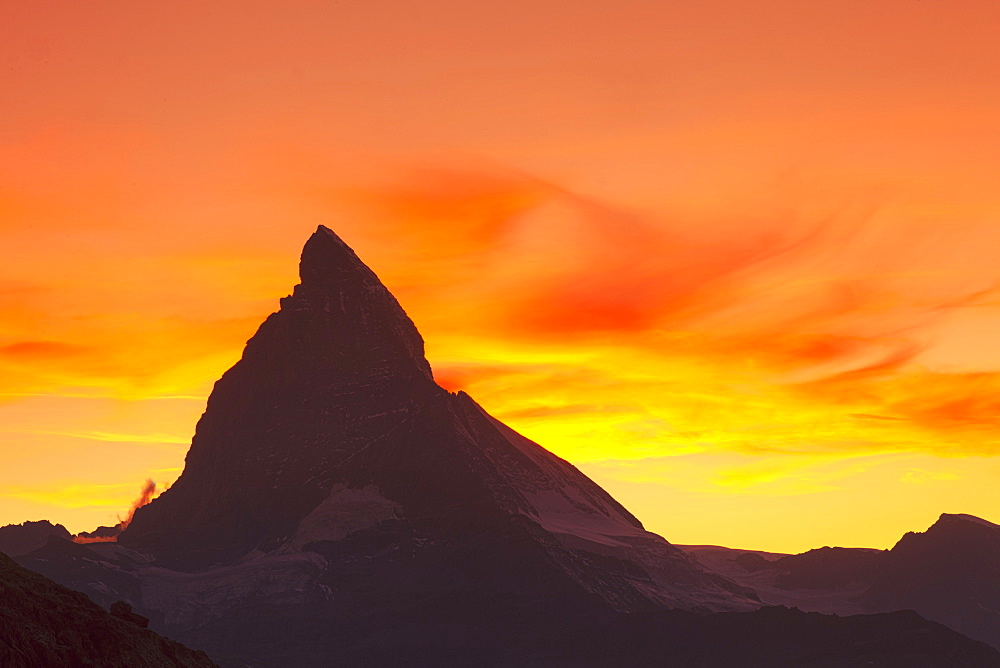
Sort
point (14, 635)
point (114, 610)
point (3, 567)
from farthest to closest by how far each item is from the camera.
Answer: point (114, 610) → point (3, 567) → point (14, 635)

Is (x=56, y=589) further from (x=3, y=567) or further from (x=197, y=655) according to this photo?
(x=197, y=655)

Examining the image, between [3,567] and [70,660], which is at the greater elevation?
[3,567]

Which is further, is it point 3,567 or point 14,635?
point 3,567

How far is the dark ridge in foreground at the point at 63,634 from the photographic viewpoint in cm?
10594

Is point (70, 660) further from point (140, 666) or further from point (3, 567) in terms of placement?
point (3, 567)

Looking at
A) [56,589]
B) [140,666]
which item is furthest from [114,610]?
[140,666]

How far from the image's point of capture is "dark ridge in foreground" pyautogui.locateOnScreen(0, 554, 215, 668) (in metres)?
106

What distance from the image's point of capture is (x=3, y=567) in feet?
385

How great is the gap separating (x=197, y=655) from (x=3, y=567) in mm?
18344

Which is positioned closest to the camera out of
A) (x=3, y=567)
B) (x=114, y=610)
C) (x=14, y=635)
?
(x=14, y=635)

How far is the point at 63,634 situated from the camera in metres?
112

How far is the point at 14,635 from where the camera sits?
345ft

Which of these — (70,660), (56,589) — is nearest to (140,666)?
(70,660)

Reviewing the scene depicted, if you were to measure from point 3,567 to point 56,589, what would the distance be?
225 inches
